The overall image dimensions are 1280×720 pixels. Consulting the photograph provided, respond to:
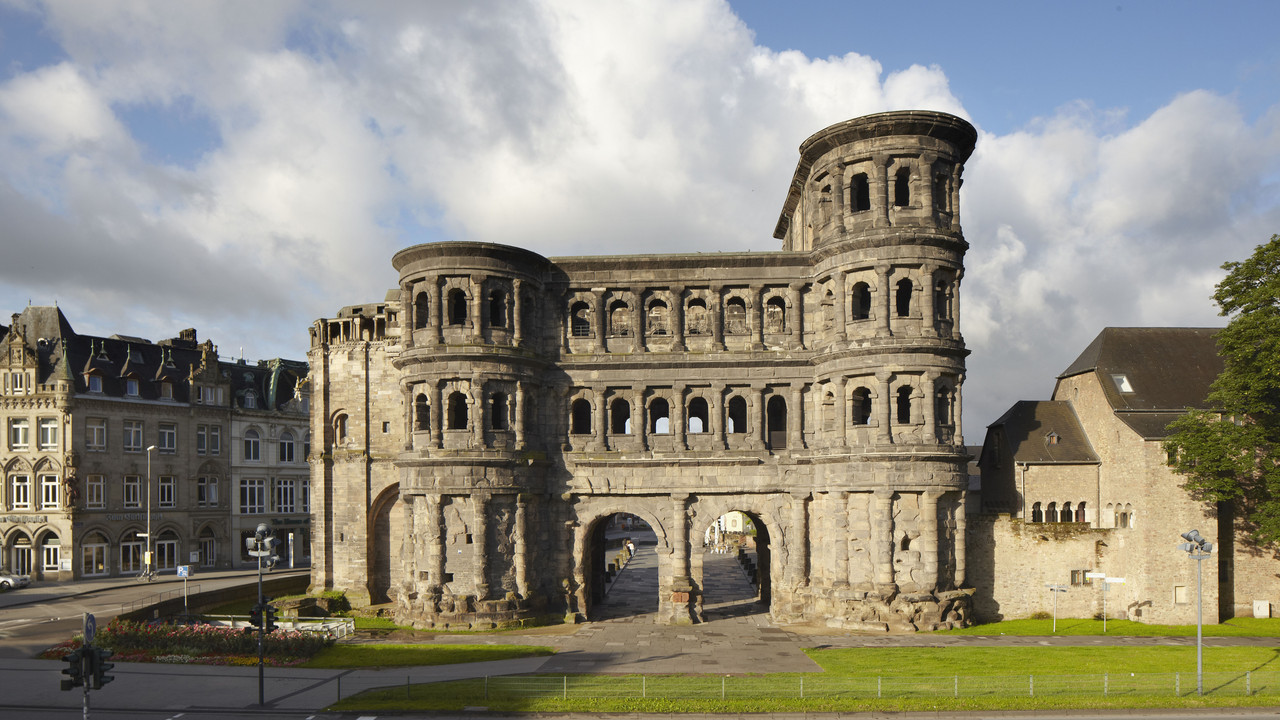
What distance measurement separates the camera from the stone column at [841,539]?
38656mm

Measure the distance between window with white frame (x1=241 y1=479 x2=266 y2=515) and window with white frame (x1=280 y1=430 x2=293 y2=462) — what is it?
3.03 m

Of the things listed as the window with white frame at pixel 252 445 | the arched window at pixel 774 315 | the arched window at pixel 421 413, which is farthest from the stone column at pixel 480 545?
the window with white frame at pixel 252 445

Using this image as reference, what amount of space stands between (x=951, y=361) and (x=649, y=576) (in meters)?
31.7

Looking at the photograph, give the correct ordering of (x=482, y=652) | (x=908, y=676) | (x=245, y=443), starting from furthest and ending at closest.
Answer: (x=245, y=443), (x=482, y=652), (x=908, y=676)

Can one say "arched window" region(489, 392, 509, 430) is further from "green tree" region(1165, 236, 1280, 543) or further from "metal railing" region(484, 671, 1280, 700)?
Answer: "green tree" region(1165, 236, 1280, 543)

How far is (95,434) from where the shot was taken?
204ft

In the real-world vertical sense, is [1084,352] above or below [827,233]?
below

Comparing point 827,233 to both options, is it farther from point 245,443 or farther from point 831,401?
point 245,443

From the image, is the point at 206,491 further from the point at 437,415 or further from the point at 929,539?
the point at 929,539

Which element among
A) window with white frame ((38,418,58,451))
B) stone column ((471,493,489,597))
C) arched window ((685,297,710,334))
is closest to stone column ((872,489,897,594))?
arched window ((685,297,710,334))

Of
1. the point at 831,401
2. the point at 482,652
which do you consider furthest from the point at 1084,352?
the point at 482,652

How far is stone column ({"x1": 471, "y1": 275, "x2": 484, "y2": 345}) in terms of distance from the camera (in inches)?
1592

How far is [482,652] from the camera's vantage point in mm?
34344

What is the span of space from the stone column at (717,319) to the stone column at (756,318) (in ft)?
4.54
